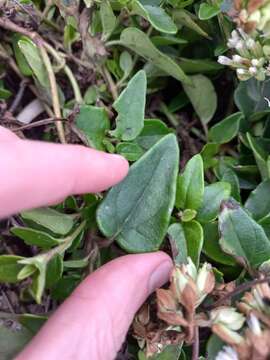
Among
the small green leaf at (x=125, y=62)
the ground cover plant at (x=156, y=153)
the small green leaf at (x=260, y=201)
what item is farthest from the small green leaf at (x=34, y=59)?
the small green leaf at (x=260, y=201)

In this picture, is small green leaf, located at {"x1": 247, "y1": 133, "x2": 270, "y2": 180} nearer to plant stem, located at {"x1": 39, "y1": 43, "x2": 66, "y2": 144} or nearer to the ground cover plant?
the ground cover plant

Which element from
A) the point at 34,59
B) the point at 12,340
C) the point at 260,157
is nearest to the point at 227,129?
the point at 260,157

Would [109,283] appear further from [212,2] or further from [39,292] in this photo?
[212,2]

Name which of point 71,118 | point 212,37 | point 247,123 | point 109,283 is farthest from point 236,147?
point 109,283

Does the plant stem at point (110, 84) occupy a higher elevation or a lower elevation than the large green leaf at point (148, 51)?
lower

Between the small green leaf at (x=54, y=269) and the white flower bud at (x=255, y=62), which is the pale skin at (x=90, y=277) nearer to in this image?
the small green leaf at (x=54, y=269)
